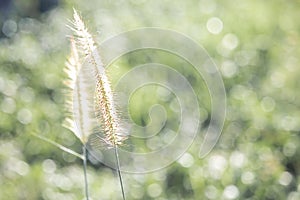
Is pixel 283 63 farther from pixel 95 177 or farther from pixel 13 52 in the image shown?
pixel 13 52

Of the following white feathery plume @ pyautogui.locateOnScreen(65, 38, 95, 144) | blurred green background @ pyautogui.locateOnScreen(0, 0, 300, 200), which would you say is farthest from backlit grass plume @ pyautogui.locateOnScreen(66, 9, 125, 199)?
blurred green background @ pyautogui.locateOnScreen(0, 0, 300, 200)

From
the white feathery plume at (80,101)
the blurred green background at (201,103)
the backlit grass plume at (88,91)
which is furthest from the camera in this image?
the blurred green background at (201,103)

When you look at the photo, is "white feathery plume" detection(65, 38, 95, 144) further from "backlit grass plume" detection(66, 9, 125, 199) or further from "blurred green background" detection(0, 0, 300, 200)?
"blurred green background" detection(0, 0, 300, 200)

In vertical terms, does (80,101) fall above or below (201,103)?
below

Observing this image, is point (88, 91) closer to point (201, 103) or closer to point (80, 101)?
point (80, 101)

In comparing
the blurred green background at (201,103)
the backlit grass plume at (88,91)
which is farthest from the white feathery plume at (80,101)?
the blurred green background at (201,103)

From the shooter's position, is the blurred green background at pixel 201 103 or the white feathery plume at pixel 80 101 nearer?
the white feathery plume at pixel 80 101

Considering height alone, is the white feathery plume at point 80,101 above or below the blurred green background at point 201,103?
below

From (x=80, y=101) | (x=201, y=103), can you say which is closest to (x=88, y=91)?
(x=80, y=101)

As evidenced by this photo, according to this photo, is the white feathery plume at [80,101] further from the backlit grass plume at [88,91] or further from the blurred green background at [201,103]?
the blurred green background at [201,103]
